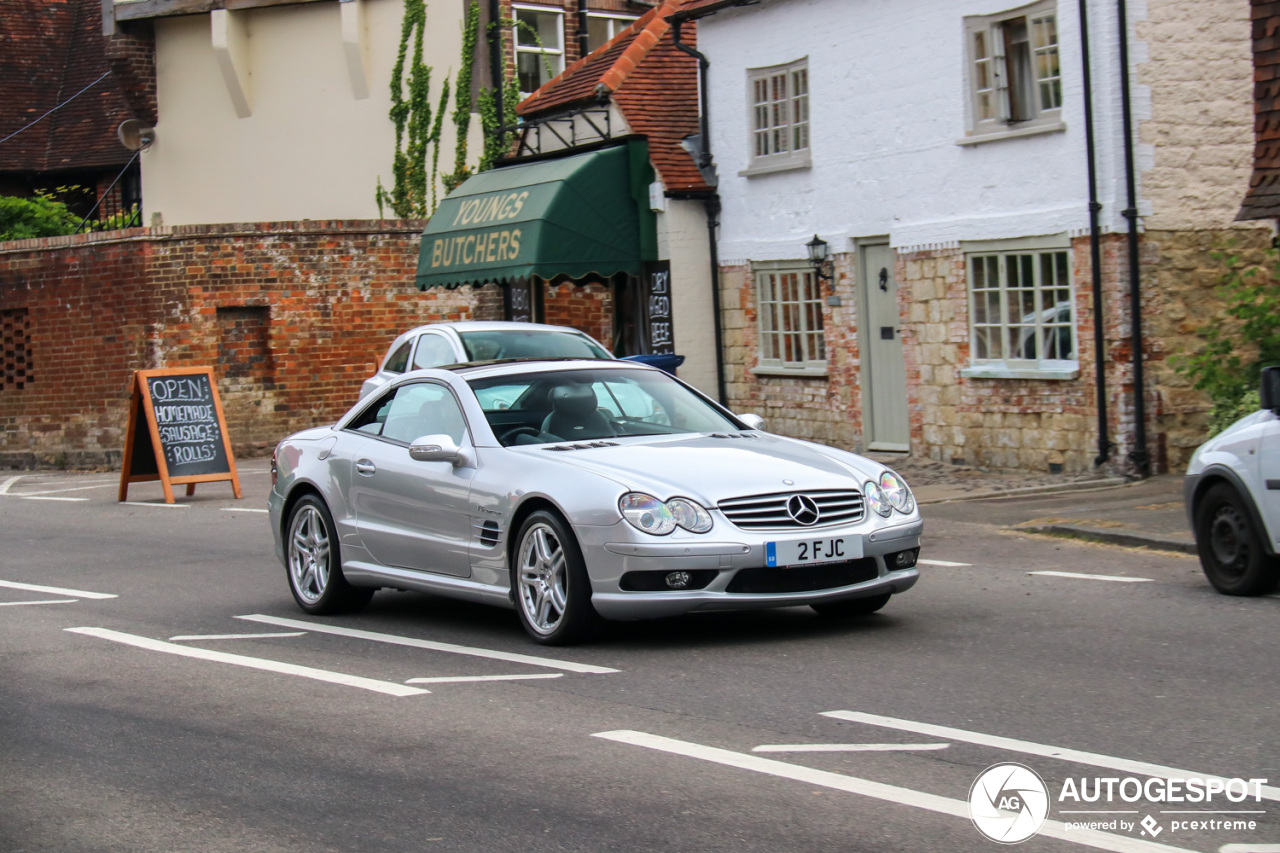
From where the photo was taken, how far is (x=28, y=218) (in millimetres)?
32000

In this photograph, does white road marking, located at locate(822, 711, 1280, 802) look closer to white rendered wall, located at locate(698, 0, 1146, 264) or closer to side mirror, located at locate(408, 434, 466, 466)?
side mirror, located at locate(408, 434, 466, 466)

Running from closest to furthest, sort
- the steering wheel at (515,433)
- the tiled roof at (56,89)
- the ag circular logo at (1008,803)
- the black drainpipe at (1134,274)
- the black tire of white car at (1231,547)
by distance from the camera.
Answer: the ag circular logo at (1008,803)
the steering wheel at (515,433)
the black tire of white car at (1231,547)
the black drainpipe at (1134,274)
the tiled roof at (56,89)

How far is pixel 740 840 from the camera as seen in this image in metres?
4.98

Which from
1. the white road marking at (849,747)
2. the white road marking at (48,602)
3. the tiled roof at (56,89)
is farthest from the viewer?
the tiled roof at (56,89)

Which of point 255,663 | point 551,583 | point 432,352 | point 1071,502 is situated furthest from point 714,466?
point 432,352

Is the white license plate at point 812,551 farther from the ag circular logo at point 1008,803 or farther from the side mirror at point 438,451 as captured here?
the ag circular logo at point 1008,803

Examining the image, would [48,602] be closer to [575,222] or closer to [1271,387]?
[1271,387]

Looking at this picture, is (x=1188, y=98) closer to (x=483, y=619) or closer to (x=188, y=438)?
(x=483, y=619)

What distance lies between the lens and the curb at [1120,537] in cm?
1176

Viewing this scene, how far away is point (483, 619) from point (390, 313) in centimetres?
1744

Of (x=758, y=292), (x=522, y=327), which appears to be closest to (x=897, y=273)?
(x=758, y=292)

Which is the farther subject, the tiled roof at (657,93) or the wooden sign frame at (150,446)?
the tiled roof at (657,93)

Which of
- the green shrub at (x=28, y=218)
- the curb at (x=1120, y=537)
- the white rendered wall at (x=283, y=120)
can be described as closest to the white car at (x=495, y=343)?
the curb at (x=1120, y=537)

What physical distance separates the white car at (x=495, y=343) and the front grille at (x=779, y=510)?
8.00 m
